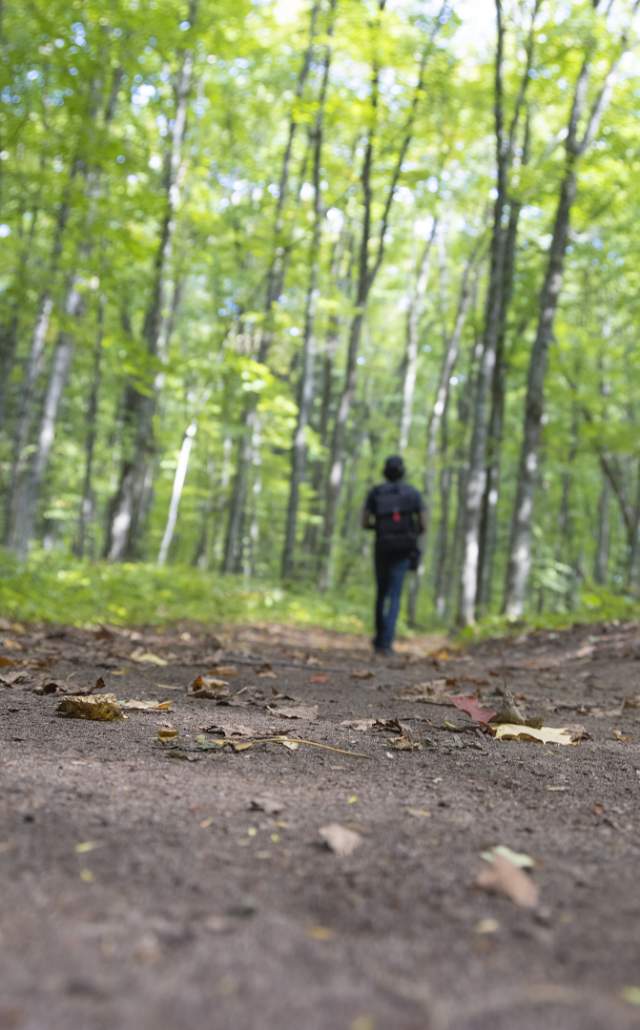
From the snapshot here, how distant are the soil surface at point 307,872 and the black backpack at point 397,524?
458cm

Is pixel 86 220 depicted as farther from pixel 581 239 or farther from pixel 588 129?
pixel 581 239

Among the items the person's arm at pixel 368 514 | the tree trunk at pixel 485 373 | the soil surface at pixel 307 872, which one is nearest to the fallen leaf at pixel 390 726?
the soil surface at pixel 307 872

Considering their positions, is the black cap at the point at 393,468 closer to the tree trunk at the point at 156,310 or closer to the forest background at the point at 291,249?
the forest background at the point at 291,249

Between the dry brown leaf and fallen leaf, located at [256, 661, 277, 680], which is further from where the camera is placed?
fallen leaf, located at [256, 661, 277, 680]

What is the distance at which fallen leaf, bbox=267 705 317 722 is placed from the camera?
4.07 m

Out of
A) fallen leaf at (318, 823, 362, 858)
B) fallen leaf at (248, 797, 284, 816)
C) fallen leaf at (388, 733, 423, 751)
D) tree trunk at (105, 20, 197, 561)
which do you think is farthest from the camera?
tree trunk at (105, 20, 197, 561)

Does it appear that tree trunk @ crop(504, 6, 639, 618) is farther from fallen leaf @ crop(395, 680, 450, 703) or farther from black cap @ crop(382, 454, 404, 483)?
fallen leaf @ crop(395, 680, 450, 703)

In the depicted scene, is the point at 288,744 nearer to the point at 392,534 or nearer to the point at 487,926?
the point at 487,926

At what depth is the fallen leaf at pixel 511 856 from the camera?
1.95 metres

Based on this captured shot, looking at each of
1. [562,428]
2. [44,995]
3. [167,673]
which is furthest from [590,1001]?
[562,428]

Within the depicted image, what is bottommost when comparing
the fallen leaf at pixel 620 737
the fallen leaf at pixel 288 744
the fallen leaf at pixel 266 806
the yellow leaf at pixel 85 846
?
the fallen leaf at pixel 288 744

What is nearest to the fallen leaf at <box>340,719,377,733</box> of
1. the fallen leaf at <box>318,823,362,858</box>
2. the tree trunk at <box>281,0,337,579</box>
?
the fallen leaf at <box>318,823,362,858</box>

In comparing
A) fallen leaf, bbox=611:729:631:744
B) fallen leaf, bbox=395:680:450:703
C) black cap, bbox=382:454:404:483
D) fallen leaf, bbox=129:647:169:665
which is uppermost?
black cap, bbox=382:454:404:483

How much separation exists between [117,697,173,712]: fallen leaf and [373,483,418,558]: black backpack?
16.6 feet
